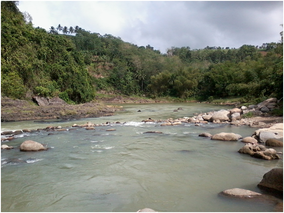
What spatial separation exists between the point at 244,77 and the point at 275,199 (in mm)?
36026

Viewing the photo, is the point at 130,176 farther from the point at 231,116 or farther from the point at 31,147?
the point at 231,116

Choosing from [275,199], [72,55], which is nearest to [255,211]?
[275,199]

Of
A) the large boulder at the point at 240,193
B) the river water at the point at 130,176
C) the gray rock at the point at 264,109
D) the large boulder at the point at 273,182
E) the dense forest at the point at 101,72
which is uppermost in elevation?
the dense forest at the point at 101,72

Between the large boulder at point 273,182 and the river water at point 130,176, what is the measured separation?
24 cm

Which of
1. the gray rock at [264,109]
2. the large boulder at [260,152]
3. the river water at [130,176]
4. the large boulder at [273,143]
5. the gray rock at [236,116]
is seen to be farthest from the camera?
the gray rock at [264,109]

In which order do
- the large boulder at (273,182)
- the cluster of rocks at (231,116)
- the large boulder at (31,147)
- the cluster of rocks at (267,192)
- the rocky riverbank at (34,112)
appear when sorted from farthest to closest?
the rocky riverbank at (34,112) → the cluster of rocks at (231,116) → the large boulder at (31,147) → the large boulder at (273,182) → the cluster of rocks at (267,192)

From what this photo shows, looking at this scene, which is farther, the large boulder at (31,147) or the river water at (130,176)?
the large boulder at (31,147)

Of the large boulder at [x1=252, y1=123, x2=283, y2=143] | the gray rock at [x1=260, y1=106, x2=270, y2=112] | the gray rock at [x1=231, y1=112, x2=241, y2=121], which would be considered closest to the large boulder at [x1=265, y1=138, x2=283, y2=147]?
the large boulder at [x1=252, y1=123, x2=283, y2=143]

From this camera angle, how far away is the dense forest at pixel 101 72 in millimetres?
26250

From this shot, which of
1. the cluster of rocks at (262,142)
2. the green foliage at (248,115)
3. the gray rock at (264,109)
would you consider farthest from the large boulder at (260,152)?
the gray rock at (264,109)

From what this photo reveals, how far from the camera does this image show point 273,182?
5.23 meters

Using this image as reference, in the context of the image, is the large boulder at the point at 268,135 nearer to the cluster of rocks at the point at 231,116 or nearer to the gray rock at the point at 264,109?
the cluster of rocks at the point at 231,116

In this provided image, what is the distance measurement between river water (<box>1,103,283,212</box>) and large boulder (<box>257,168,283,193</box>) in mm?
243

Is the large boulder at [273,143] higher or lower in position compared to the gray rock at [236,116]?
lower
